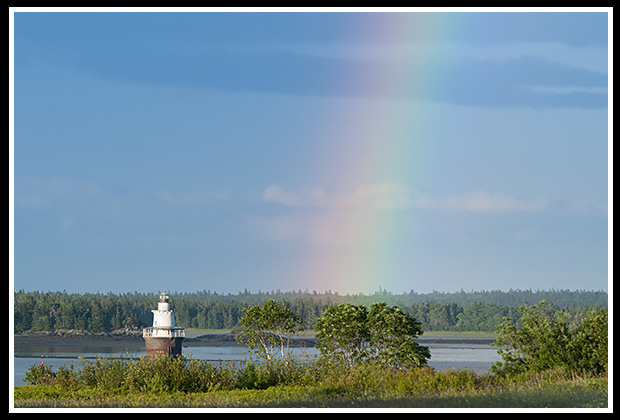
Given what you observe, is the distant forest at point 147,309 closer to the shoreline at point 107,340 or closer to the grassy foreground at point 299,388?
the shoreline at point 107,340

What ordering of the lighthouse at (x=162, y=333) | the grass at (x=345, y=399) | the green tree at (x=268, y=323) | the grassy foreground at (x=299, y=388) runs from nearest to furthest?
the grass at (x=345, y=399), the grassy foreground at (x=299, y=388), the green tree at (x=268, y=323), the lighthouse at (x=162, y=333)

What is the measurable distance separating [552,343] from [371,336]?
5.08m

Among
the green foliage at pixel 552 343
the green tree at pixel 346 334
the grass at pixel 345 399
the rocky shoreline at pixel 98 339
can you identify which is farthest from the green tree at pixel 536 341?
the rocky shoreline at pixel 98 339

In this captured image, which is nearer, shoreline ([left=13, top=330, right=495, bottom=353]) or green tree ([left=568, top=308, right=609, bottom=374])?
green tree ([left=568, top=308, right=609, bottom=374])

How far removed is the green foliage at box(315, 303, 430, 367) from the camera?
56.2 ft

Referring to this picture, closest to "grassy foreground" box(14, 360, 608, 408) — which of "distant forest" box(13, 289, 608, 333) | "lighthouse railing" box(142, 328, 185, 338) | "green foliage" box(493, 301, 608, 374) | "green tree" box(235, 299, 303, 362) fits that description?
"green foliage" box(493, 301, 608, 374)

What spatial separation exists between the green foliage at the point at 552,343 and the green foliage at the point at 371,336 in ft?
9.63

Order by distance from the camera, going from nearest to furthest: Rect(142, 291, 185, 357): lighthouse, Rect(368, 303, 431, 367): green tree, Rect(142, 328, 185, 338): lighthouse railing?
Rect(368, 303, 431, 367): green tree, Rect(142, 291, 185, 357): lighthouse, Rect(142, 328, 185, 338): lighthouse railing

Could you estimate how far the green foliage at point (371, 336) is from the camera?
674 inches

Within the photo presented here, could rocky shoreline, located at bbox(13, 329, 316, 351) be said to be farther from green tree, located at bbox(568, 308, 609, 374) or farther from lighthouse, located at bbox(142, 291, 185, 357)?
green tree, located at bbox(568, 308, 609, 374)

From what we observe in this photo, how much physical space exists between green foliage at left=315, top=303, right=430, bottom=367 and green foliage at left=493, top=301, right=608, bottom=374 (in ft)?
9.63

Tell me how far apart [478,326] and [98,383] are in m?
57.3

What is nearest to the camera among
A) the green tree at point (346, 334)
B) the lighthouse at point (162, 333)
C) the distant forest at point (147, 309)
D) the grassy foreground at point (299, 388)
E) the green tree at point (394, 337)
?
the grassy foreground at point (299, 388)
